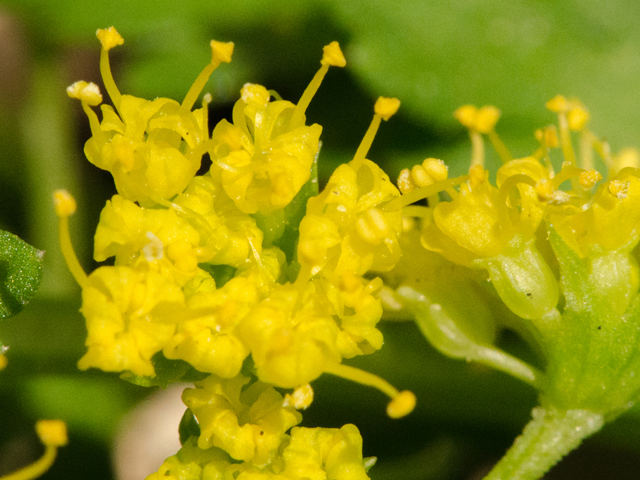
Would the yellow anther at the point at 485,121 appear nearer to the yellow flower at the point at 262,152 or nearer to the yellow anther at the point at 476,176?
the yellow anther at the point at 476,176

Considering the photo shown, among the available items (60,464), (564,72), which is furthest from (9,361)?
(564,72)

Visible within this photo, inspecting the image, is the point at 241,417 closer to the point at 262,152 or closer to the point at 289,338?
the point at 289,338

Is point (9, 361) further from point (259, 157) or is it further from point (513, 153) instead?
point (513, 153)

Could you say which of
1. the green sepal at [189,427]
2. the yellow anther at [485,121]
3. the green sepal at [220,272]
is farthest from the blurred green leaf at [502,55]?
the green sepal at [189,427]

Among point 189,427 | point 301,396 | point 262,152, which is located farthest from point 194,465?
point 262,152

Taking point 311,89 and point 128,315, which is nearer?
point 128,315

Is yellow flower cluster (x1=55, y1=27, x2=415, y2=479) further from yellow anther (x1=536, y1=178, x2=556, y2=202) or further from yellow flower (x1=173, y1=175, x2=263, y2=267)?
yellow anther (x1=536, y1=178, x2=556, y2=202)

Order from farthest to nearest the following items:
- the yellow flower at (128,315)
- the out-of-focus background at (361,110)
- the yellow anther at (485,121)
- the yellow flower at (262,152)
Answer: the out-of-focus background at (361,110), the yellow anther at (485,121), the yellow flower at (262,152), the yellow flower at (128,315)
